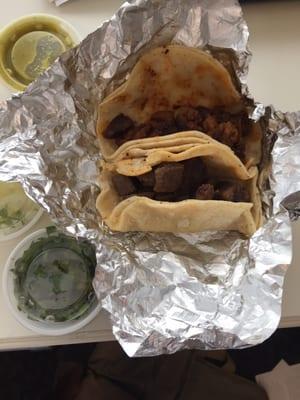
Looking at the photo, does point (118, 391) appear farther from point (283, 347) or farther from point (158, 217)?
point (158, 217)

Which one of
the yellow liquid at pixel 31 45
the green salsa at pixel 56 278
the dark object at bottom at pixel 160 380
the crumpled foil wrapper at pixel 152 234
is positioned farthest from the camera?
the dark object at bottom at pixel 160 380

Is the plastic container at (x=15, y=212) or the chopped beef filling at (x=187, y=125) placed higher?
the chopped beef filling at (x=187, y=125)

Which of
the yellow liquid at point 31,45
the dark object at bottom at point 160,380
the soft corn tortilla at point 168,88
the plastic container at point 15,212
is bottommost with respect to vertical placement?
the dark object at bottom at point 160,380

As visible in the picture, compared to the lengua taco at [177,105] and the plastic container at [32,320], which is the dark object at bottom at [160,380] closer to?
the plastic container at [32,320]

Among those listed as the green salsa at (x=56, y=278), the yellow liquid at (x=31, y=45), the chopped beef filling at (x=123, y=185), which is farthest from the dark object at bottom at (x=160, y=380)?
the yellow liquid at (x=31, y=45)

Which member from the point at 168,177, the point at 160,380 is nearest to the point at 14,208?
the point at 168,177

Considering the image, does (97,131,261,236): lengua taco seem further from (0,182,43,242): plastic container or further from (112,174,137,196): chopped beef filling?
(0,182,43,242): plastic container
